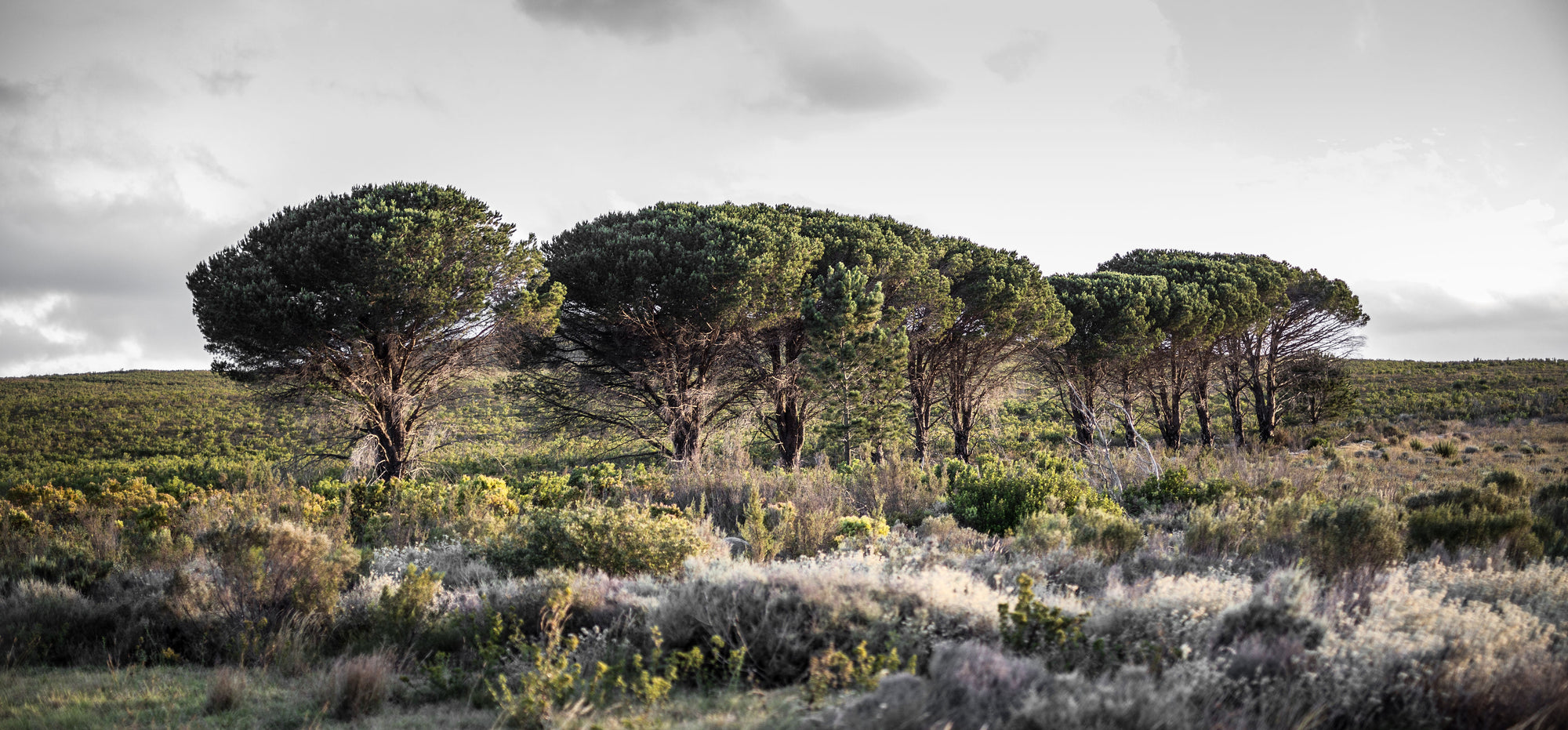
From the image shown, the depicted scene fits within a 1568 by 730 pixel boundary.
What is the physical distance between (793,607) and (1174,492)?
7.57 m

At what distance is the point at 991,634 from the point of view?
13.0 feet

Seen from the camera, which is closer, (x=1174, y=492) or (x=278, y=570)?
(x=278, y=570)

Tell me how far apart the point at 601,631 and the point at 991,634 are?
2.44 meters

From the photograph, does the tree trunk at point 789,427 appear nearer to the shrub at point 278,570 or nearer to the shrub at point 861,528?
the shrub at point 861,528

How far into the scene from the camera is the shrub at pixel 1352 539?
5895mm

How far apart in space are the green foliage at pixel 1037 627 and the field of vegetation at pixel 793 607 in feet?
0.07

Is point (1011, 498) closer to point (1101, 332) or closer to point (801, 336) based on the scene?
point (801, 336)

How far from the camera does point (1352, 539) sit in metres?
6.09

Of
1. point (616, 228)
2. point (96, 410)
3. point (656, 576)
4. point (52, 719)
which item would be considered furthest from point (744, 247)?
point (96, 410)

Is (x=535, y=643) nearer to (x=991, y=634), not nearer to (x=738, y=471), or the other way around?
(x=991, y=634)

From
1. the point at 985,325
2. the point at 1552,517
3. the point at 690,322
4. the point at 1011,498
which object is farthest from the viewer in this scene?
the point at 985,325

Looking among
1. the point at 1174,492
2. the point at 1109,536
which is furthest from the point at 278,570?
the point at 1174,492

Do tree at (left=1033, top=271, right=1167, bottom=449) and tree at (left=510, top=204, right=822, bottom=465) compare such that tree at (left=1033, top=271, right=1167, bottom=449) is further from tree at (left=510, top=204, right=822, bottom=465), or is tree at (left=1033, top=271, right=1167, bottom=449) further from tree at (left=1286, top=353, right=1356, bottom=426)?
tree at (left=510, top=204, right=822, bottom=465)

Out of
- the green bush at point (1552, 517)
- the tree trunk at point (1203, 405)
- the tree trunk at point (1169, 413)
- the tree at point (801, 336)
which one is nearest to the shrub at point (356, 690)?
the green bush at point (1552, 517)
